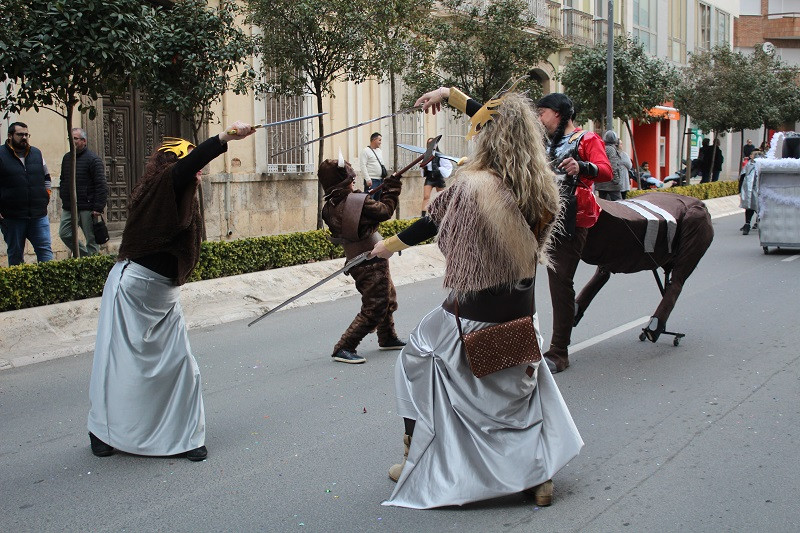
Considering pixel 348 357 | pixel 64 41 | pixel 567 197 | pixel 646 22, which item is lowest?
pixel 348 357

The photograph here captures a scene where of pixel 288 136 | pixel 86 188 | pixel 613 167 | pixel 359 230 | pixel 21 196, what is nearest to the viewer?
pixel 359 230

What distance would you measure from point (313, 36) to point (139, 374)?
901 cm

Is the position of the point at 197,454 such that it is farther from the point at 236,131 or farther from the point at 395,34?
the point at 395,34

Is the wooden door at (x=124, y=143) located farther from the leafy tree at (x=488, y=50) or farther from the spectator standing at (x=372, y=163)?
the leafy tree at (x=488, y=50)

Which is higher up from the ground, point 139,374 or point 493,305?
point 493,305

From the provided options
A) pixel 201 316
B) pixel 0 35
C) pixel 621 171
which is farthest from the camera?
pixel 621 171

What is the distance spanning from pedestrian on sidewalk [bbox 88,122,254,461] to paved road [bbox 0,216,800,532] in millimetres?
171

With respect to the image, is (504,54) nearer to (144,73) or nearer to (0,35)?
(144,73)

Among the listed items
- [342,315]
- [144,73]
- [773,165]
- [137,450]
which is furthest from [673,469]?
[773,165]

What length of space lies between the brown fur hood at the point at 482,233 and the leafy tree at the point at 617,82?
18612 mm

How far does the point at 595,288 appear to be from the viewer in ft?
25.3

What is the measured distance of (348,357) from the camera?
287 inches

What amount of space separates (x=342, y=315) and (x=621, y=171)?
8213mm

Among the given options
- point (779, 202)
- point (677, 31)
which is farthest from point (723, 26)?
point (779, 202)
